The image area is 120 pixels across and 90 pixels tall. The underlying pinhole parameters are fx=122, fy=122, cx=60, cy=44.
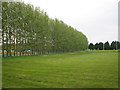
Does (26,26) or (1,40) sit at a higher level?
(26,26)

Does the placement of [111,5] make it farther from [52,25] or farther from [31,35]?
[52,25]

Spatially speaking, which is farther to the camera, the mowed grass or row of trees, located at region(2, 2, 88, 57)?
row of trees, located at region(2, 2, 88, 57)

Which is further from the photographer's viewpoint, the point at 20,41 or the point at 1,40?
the point at 20,41

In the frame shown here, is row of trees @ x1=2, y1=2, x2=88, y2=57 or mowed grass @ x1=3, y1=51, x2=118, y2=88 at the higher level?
row of trees @ x1=2, y1=2, x2=88, y2=57

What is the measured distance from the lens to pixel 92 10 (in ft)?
29.6

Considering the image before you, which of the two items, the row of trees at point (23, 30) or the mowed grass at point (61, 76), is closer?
the mowed grass at point (61, 76)

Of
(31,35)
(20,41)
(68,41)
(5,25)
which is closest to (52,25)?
(68,41)

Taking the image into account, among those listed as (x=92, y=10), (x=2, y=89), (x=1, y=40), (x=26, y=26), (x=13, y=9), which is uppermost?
(x=13, y=9)

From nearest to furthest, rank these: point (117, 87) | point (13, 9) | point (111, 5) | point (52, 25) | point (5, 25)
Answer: point (117, 87) < point (111, 5) < point (5, 25) < point (13, 9) < point (52, 25)

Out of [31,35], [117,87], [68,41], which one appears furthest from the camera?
[68,41]

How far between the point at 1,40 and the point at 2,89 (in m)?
17.6

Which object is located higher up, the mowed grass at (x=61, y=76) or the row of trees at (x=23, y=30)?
the row of trees at (x=23, y=30)

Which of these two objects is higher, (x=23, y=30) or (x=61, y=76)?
(x=23, y=30)

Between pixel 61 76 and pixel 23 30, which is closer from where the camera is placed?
pixel 61 76
